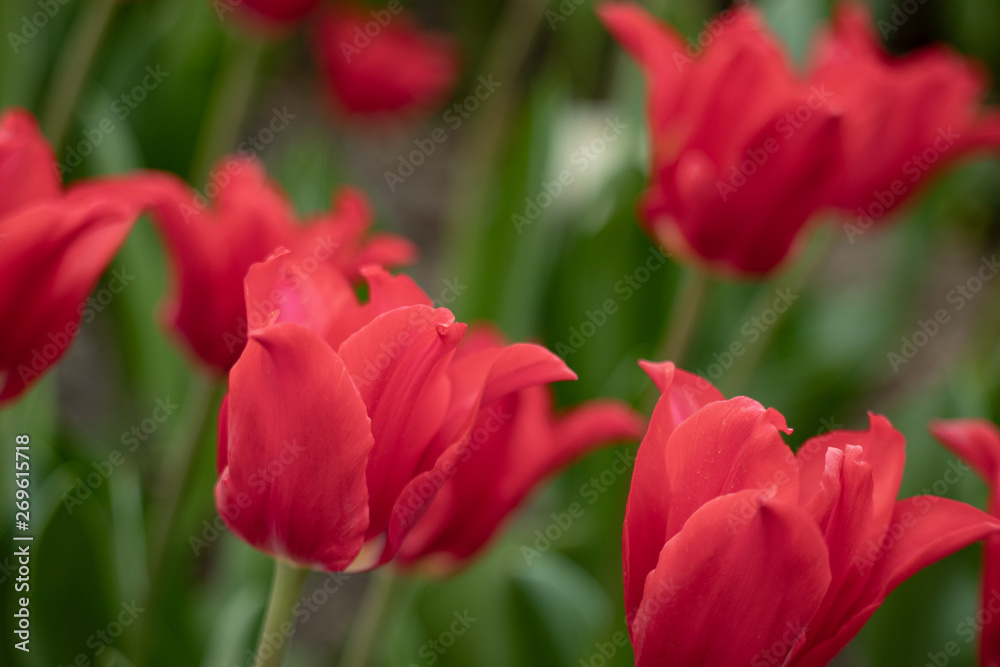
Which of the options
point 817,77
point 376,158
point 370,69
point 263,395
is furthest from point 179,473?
point 376,158

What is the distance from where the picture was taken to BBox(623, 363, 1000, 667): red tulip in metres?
0.23

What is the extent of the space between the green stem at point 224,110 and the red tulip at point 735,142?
1.28 feet

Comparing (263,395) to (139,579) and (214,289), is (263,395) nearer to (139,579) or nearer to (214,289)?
(214,289)

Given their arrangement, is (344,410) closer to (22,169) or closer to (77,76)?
(22,169)

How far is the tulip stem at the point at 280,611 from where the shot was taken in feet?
0.96

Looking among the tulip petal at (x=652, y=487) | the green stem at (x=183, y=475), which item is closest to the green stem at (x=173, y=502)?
the green stem at (x=183, y=475)

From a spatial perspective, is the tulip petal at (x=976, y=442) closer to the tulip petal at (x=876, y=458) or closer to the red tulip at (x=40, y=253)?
the tulip petal at (x=876, y=458)

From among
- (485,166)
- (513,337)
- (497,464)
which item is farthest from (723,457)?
(485,166)

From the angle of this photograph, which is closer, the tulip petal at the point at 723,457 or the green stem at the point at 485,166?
the tulip petal at the point at 723,457

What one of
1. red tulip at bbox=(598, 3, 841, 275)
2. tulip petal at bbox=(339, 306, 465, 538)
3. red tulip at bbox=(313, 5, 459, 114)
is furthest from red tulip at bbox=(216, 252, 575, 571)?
red tulip at bbox=(313, 5, 459, 114)

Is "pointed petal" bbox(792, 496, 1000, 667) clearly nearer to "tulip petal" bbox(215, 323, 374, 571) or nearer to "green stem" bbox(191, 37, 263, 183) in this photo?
"tulip petal" bbox(215, 323, 374, 571)

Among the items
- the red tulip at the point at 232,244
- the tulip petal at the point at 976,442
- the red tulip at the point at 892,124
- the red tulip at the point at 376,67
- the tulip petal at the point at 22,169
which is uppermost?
the red tulip at the point at 892,124

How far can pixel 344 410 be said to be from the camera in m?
0.25

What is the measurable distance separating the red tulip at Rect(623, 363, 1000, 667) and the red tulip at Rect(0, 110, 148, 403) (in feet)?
0.57
